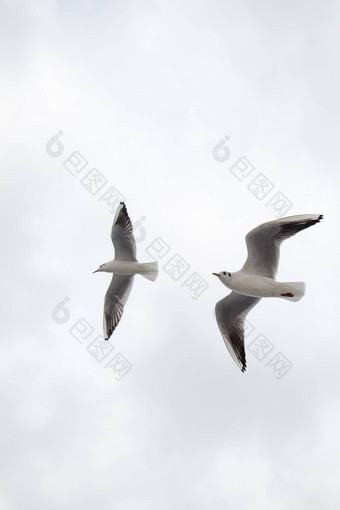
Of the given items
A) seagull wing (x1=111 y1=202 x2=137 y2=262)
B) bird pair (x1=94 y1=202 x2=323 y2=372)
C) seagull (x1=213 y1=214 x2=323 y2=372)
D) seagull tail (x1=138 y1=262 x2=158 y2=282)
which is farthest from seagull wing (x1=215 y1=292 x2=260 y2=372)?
seagull wing (x1=111 y1=202 x2=137 y2=262)

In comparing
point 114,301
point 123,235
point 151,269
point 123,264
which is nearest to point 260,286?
point 151,269

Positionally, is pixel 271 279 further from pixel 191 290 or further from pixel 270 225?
pixel 191 290

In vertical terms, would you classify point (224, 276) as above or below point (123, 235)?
below

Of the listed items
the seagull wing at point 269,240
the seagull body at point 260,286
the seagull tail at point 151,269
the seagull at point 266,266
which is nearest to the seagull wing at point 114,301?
the seagull tail at point 151,269

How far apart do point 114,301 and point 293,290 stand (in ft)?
18.4

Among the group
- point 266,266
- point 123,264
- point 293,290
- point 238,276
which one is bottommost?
point 293,290

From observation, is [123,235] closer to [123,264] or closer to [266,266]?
[123,264]

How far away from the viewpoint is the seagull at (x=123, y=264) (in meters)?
18.7

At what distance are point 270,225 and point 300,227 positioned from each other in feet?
1.88

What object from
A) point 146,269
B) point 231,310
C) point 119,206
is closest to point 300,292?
point 231,310

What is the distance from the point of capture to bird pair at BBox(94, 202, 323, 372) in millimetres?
15852

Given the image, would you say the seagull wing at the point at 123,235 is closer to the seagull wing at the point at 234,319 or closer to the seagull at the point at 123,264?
the seagull at the point at 123,264

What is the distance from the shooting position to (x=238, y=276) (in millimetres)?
16188

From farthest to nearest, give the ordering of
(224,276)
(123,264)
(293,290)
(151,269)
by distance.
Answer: (123,264), (151,269), (224,276), (293,290)
